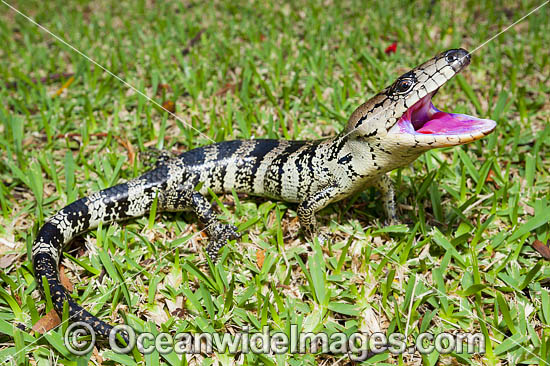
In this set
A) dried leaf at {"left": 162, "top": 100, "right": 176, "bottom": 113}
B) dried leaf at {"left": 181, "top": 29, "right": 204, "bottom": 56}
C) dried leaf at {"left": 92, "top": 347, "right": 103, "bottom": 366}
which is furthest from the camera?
dried leaf at {"left": 181, "top": 29, "right": 204, "bottom": 56}

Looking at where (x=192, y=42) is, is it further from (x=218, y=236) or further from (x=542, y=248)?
(x=542, y=248)

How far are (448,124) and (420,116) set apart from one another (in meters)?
0.24

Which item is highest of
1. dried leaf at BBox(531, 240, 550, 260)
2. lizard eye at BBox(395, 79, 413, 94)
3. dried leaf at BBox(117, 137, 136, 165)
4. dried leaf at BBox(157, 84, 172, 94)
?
dried leaf at BBox(157, 84, 172, 94)

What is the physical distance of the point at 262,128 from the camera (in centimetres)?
478

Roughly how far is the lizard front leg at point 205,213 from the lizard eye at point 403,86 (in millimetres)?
1612

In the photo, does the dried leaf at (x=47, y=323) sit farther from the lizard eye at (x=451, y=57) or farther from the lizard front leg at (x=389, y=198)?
the lizard eye at (x=451, y=57)

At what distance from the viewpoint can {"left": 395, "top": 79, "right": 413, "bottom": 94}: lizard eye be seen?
3053 millimetres

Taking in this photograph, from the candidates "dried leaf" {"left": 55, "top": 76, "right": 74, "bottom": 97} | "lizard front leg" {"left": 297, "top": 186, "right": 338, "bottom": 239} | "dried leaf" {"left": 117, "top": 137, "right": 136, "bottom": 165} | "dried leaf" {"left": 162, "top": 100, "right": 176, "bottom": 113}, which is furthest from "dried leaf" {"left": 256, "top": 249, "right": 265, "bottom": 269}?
"dried leaf" {"left": 55, "top": 76, "right": 74, "bottom": 97}

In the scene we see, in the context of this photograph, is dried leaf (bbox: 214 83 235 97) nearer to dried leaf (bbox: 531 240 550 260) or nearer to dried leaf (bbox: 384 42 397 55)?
dried leaf (bbox: 384 42 397 55)

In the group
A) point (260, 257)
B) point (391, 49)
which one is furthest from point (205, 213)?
point (391, 49)

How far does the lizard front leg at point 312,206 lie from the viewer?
3.57 metres

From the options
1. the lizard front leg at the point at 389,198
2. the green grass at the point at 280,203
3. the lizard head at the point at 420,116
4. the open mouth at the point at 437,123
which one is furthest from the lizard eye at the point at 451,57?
the green grass at the point at 280,203

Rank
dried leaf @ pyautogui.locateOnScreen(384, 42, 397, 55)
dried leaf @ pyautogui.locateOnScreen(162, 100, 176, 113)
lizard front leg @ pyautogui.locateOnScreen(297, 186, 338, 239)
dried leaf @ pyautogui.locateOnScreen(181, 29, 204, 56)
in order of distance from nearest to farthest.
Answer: lizard front leg @ pyautogui.locateOnScreen(297, 186, 338, 239) → dried leaf @ pyautogui.locateOnScreen(162, 100, 176, 113) → dried leaf @ pyautogui.locateOnScreen(384, 42, 397, 55) → dried leaf @ pyautogui.locateOnScreen(181, 29, 204, 56)

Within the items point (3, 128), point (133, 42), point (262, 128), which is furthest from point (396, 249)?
point (133, 42)
